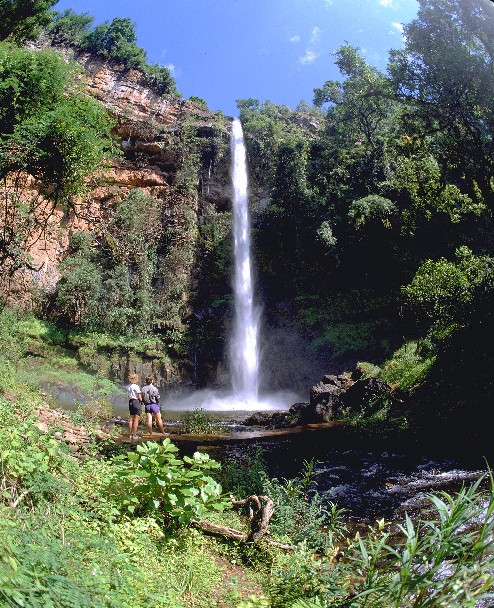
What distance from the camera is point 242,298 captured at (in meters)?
25.9

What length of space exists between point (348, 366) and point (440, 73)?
13.6 metres

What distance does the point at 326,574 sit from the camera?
294 centimetres

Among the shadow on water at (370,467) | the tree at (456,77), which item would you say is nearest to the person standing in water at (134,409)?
the shadow on water at (370,467)

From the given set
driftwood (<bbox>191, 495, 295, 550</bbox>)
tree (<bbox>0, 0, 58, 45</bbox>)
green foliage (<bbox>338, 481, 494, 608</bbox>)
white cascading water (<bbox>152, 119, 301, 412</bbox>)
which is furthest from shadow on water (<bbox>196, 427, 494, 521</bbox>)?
tree (<bbox>0, 0, 58, 45</bbox>)

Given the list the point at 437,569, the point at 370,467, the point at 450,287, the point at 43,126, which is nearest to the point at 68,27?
the point at 43,126

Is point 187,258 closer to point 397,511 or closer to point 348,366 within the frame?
point 348,366

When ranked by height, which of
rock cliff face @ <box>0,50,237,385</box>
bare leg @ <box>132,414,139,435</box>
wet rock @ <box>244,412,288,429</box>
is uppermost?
rock cliff face @ <box>0,50,237,385</box>

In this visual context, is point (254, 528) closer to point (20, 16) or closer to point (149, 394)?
point (149, 394)

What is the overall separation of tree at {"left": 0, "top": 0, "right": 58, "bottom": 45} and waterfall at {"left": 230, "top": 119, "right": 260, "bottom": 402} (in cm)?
1388

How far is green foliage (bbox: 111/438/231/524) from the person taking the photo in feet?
11.1

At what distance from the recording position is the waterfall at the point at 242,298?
78.8ft

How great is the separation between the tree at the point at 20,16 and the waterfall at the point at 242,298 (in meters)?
13.9

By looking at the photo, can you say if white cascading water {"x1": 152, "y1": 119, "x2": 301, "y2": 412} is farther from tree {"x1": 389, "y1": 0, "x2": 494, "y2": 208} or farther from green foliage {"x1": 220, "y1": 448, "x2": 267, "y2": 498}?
green foliage {"x1": 220, "y1": 448, "x2": 267, "y2": 498}

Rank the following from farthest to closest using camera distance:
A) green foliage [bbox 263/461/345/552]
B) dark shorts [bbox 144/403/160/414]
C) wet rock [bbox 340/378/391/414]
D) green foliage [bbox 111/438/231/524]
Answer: wet rock [bbox 340/378/391/414] → dark shorts [bbox 144/403/160/414] → green foliage [bbox 263/461/345/552] → green foliage [bbox 111/438/231/524]
